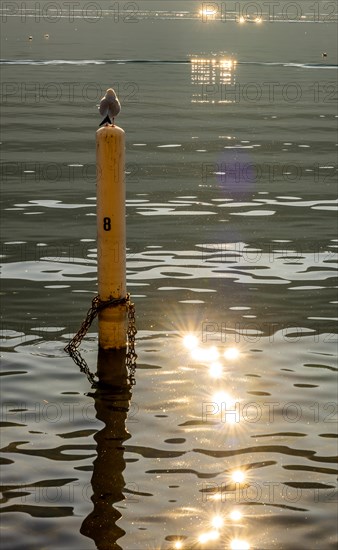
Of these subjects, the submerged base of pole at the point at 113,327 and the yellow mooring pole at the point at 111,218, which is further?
the submerged base of pole at the point at 113,327

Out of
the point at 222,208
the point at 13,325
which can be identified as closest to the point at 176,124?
the point at 222,208

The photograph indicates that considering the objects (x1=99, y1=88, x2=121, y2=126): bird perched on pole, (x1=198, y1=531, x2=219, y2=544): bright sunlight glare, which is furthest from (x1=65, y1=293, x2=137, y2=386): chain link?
(x1=198, y1=531, x2=219, y2=544): bright sunlight glare

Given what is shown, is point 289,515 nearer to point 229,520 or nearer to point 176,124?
point 229,520

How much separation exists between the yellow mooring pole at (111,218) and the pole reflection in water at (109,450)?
20.8 inches

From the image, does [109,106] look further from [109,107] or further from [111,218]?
[111,218]

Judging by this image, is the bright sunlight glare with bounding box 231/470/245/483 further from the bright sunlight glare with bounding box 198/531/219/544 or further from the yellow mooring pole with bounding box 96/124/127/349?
the yellow mooring pole with bounding box 96/124/127/349

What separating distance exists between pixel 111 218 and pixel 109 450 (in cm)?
254

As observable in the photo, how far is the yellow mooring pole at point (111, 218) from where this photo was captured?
11148 millimetres

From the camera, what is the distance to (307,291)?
46.7ft

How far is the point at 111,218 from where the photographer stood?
36.8 ft

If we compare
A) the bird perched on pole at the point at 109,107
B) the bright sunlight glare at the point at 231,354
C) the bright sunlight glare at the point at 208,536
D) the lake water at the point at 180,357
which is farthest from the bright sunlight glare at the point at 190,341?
the bright sunlight glare at the point at 208,536

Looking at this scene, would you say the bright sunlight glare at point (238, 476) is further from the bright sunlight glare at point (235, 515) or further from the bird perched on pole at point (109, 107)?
the bird perched on pole at point (109, 107)

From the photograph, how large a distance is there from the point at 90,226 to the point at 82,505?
10033 millimetres

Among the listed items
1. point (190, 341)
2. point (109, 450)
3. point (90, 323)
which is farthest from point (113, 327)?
point (109, 450)
